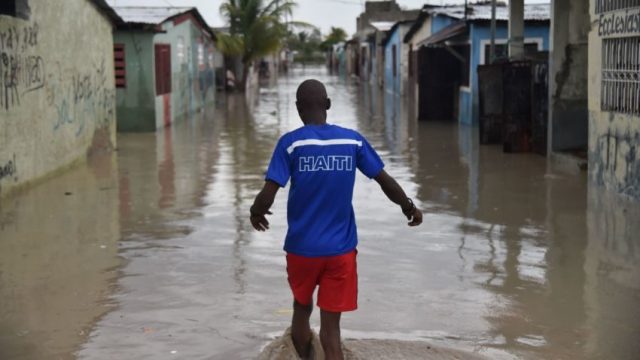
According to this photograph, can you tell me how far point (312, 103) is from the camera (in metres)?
4.61

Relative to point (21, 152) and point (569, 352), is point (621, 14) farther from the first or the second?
point (21, 152)

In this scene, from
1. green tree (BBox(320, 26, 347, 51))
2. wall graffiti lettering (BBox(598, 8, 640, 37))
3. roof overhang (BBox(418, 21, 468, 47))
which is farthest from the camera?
green tree (BBox(320, 26, 347, 51))

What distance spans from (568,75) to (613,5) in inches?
141

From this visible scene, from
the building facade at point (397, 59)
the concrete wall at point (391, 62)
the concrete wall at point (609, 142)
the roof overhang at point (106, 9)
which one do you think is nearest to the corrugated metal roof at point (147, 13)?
the roof overhang at point (106, 9)

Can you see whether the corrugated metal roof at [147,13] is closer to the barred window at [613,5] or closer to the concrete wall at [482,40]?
the concrete wall at [482,40]

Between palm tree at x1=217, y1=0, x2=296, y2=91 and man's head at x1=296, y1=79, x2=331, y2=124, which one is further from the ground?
palm tree at x1=217, y1=0, x2=296, y2=91

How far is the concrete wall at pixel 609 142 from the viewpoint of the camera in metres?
10.4

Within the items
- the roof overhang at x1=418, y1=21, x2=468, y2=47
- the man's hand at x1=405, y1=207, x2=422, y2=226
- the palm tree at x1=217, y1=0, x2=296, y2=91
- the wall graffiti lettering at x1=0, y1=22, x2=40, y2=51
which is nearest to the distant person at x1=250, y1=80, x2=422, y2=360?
the man's hand at x1=405, y1=207, x2=422, y2=226

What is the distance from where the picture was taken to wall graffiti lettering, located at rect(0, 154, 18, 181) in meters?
10.9

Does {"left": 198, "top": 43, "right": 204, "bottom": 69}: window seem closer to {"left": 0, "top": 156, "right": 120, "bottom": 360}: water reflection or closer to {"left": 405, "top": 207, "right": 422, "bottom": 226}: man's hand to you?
{"left": 0, "top": 156, "right": 120, "bottom": 360}: water reflection

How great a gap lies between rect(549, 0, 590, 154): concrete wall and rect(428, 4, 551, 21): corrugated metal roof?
258 inches

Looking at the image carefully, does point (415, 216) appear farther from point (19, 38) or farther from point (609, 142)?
point (19, 38)

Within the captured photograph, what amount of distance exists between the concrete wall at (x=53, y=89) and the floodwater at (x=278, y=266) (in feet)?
1.54

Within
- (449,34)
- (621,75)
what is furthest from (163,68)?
(621,75)
